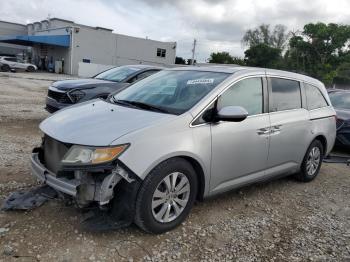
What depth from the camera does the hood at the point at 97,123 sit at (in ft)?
10.8

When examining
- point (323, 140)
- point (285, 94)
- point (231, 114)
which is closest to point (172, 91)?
point (231, 114)

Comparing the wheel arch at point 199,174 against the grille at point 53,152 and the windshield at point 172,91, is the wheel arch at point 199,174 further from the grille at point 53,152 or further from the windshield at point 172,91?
the grille at point 53,152

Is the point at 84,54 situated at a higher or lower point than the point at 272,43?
lower

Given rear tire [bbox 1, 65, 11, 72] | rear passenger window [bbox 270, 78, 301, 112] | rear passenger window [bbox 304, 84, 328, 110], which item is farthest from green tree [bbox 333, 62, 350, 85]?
rear passenger window [bbox 270, 78, 301, 112]

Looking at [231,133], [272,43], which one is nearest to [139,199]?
A: [231,133]

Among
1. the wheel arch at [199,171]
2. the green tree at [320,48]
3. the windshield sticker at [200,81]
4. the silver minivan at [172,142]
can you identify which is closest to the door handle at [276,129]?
the silver minivan at [172,142]

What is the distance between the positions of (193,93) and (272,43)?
7835 centimetres

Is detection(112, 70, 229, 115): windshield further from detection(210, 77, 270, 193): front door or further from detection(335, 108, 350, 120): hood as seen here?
detection(335, 108, 350, 120): hood

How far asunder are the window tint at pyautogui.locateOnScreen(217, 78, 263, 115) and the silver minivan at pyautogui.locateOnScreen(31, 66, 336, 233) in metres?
0.01

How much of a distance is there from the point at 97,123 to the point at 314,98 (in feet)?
11.9

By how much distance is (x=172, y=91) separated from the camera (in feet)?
14.1

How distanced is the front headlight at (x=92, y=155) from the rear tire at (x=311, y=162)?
3.30 m

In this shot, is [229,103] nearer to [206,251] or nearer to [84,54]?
[206,251]

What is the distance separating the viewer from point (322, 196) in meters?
5.16
